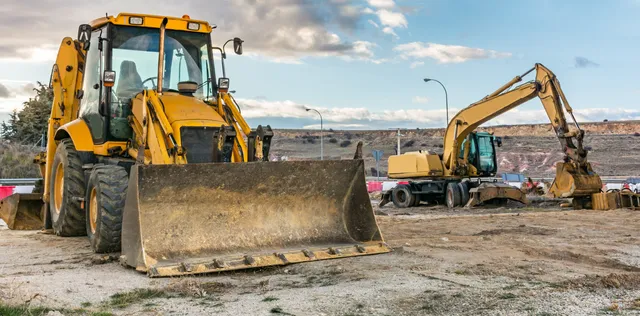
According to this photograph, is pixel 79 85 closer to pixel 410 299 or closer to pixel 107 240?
pixel 107 240

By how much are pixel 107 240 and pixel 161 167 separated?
1.62 m

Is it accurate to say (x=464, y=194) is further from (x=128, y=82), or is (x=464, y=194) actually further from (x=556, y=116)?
(x=128, y=82)

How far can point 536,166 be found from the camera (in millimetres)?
64625

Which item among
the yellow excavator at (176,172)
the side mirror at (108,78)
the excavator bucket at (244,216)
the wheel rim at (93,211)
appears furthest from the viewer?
the side mirror at (108,78)

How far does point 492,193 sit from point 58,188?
550 inches

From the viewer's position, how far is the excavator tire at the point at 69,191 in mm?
10086

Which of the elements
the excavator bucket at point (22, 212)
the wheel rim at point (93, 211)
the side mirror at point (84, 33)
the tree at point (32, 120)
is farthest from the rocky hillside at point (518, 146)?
the wheel rim at point (93, 211)

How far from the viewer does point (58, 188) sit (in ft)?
36.5

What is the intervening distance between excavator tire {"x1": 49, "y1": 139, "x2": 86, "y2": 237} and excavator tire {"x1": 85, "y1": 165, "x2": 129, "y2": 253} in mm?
1248

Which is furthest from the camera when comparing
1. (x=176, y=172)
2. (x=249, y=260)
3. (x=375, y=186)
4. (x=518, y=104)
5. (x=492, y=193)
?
(x=375, y=186)

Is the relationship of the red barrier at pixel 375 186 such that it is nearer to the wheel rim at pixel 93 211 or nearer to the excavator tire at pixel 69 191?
the excavator tire at pixel 69 191

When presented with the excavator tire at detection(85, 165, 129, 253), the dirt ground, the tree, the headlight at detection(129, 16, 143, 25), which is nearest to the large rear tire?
the dirt ground

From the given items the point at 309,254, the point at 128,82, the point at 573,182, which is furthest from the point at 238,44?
the point at 573,182

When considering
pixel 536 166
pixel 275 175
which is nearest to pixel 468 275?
pixel 275 175
